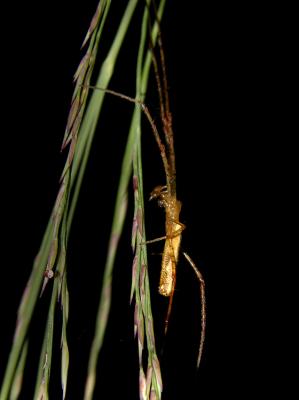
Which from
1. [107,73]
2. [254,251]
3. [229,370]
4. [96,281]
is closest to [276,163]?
[254,251]

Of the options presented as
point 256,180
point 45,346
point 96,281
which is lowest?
point 45,346

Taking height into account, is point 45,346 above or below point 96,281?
below

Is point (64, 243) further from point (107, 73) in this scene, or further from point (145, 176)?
point (145, 176)

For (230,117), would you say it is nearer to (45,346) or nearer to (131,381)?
(131,381)

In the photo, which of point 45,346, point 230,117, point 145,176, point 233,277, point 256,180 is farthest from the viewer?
point 233,277

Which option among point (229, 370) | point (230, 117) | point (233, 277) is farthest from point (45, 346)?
point (229, 370)

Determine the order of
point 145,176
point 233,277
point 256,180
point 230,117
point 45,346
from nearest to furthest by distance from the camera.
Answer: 1. point 45,346
2. point 145,176
3. point 230,117
4. point 256,180
5. point 233,277

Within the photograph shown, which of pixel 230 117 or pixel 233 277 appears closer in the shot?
pixel 230 117

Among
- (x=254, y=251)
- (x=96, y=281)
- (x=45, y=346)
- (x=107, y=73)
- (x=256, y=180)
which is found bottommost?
(x=45, y=346)

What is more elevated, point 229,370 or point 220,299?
point 220,299
